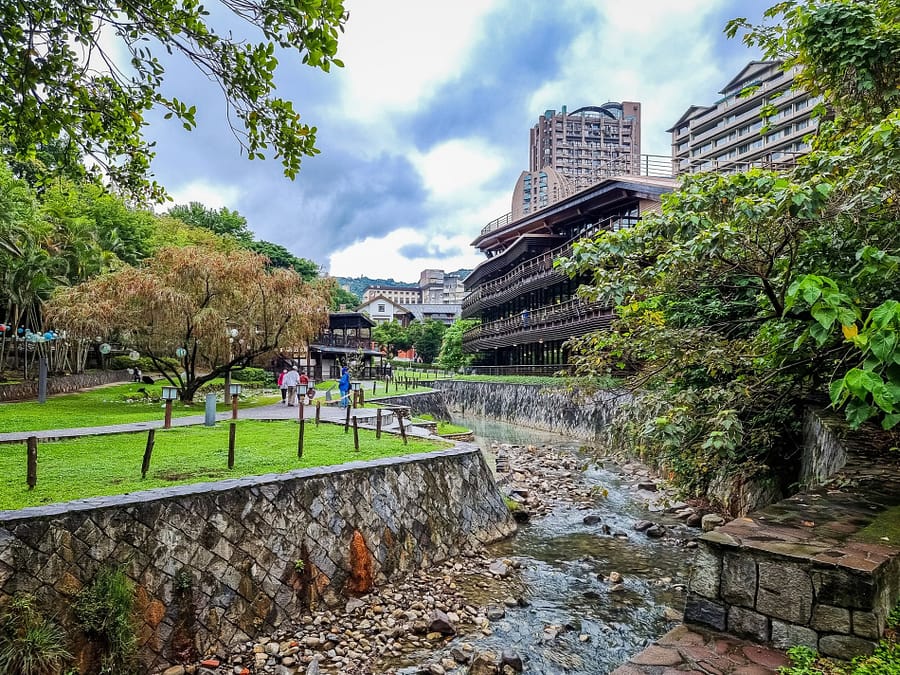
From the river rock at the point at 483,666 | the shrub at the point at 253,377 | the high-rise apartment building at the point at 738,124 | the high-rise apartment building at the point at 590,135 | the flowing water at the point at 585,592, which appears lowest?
the flowing water at the point at 585,592

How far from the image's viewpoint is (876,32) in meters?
5.69

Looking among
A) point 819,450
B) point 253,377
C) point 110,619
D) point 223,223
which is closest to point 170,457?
point 110,619

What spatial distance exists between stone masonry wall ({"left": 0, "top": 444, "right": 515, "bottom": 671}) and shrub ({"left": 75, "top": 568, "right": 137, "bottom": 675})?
0.11m

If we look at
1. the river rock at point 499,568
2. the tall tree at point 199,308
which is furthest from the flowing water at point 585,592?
the tall tree at point 199,308

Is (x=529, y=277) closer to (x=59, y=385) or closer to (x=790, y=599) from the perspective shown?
(x=59, y=385)

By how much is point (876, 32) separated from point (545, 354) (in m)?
27.3

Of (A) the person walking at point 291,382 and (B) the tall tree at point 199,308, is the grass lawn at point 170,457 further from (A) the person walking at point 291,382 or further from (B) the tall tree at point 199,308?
(A) the person walking at point 291,382

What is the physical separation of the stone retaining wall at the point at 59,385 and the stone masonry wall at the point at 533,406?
62.0ft

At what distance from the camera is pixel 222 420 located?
46.0 feet

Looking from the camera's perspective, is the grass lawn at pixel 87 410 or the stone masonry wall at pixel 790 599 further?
the grass lawn at pixel 87 410

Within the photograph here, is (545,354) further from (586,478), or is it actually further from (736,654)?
(736,654)

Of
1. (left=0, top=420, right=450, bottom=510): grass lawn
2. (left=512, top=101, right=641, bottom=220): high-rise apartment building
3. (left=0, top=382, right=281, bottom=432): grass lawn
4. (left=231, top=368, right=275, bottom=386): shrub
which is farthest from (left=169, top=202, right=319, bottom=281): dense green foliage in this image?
(left=512, top=101, right=641, bottom=220): high-rise apartment building

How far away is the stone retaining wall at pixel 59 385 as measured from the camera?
18.5 m

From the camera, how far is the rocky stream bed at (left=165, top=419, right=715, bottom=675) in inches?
220
